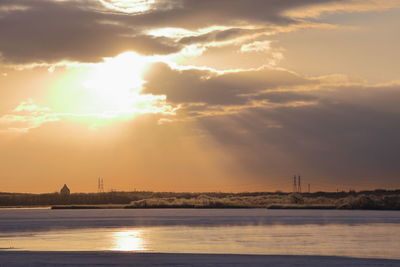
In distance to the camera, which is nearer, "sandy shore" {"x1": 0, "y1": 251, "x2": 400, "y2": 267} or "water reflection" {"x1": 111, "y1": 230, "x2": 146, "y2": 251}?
"sandy shore" {"x1": 0, "y1": 251, "x2": 400, "y2": 267}

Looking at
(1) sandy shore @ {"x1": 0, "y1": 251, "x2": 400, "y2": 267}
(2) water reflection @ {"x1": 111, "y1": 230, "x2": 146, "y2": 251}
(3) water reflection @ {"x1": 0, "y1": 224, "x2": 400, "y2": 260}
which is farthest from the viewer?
(2) water reflection @ {"x1": 111, "y1": 230, "x2": 146, "y2": 251}

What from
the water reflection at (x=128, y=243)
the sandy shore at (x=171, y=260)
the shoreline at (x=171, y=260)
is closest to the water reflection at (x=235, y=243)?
the water reflection at (x=128, y=243)

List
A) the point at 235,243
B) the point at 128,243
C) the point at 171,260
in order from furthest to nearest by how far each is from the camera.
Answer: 1. the point at 128,243
2. the point at 235,243
3. the point at 171,260

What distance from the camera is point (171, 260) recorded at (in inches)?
1293

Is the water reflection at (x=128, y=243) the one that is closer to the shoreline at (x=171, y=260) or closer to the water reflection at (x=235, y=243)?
the water reflection at (x=235, y=243)

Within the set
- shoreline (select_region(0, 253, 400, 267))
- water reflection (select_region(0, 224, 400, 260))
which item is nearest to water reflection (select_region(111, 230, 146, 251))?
water reflection (select_region(0, 224, 400, 260))

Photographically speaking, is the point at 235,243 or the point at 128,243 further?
the point at 128,243

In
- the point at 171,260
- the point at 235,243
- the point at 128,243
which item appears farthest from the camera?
the point at 128,243

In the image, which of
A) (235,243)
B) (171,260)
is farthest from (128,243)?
(171,260)

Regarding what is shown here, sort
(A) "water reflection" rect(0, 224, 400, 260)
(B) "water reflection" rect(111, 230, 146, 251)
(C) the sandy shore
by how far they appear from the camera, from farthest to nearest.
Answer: (B) "water reflection" rect(111, 230, 146, 251) < (A) "water reflection" rect(0, 224, 400, 260) < (C) the sandy shore

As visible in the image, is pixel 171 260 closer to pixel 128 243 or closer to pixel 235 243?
pixel 235 243

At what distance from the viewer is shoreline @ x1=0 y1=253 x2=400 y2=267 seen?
31.5 meters

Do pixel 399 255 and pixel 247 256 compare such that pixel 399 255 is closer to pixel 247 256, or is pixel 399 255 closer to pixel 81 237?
pixel 247 256

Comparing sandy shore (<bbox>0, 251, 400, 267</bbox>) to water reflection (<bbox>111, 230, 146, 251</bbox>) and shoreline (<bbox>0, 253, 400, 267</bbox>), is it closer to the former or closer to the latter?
shoreline (<bbox>0, 253, 400, 267</bbox>)
